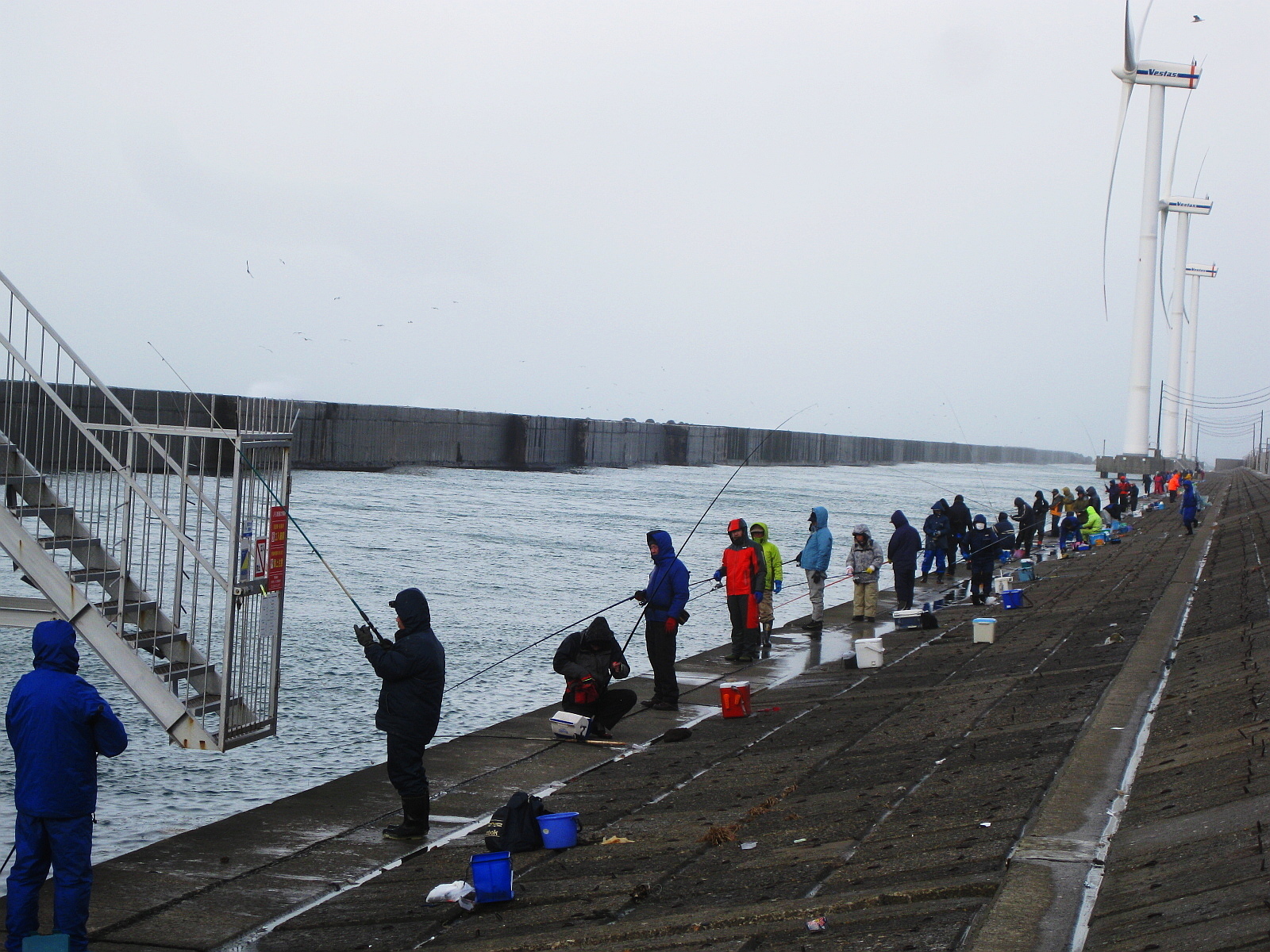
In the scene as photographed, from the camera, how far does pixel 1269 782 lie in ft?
21.3

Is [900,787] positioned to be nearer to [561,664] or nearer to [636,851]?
[636,851]

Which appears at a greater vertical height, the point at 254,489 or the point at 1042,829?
the point at 254,489

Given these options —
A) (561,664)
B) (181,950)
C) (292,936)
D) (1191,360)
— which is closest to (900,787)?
(561,664)

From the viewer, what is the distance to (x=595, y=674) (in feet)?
33.6

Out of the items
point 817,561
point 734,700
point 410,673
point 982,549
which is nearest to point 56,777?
point 410,673

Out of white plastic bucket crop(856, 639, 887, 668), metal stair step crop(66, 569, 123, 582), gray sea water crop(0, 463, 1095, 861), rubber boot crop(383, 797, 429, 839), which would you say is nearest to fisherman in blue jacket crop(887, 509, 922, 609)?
gray sea water crop(0, 463, 1095, 861)

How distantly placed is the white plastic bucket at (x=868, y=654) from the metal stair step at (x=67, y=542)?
8.71m

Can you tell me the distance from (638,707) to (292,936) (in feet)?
20.6

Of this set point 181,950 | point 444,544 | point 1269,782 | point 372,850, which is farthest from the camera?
point 444,544

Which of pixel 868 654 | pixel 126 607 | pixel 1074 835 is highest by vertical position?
pixel 126 607

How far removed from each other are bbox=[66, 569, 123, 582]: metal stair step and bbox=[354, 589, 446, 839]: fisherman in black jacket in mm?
1663

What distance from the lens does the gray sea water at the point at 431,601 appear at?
10.9 metres

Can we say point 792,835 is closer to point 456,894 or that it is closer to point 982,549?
point 456,894

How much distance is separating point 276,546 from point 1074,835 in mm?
4820
